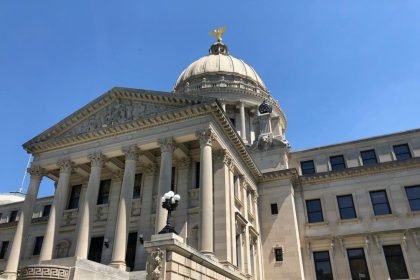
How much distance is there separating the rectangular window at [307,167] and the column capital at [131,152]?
1878cm

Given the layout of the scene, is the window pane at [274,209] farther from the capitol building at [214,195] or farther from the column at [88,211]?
the column at [88,211]

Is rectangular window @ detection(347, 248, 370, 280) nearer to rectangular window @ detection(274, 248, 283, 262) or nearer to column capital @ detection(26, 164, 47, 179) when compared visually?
rectangular window @ detection(274, 248, 283, 262)

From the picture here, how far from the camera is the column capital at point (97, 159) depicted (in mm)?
28422

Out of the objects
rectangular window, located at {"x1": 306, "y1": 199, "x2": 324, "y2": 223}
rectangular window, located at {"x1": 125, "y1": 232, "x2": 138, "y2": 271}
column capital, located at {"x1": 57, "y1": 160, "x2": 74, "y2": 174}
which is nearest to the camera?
rectangular window, located at {"x1": 125, "y1": 232, "x2": 138, "y2": 271}

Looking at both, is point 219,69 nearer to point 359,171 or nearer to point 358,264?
point 359,171

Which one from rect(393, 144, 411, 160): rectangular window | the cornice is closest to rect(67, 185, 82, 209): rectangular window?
the cornice

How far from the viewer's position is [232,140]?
29.1 metres

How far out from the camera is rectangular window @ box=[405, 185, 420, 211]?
3250 cm

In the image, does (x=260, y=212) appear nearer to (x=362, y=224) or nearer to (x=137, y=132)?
(x=362, y=224)

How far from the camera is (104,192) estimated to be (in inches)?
1287

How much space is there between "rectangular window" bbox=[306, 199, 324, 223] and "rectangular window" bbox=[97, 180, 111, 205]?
19187mm

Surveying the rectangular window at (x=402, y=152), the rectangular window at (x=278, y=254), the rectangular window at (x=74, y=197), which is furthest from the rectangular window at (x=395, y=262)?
the rectangular window at (x=74, y=197)

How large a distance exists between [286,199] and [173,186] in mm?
11820

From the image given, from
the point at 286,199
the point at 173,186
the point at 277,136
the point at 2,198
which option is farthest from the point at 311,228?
the point at 2,198
